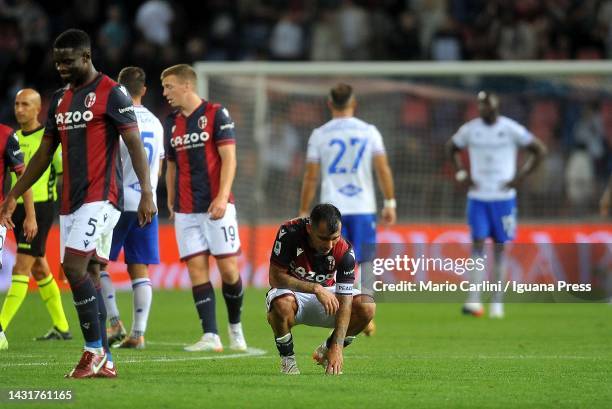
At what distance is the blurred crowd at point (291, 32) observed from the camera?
79.8 ft

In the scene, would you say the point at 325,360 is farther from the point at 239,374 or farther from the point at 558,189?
the point at 558,189

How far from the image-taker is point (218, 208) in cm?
1102

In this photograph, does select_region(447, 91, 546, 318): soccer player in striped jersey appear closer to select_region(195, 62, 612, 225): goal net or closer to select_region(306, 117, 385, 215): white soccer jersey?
select_region(306, 117, 385, 215): white soccer jersey

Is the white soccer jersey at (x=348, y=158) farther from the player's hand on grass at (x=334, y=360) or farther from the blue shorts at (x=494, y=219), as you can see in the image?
the player's hand on grass at (x=334, y=360)

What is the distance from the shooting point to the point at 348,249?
9.23 m

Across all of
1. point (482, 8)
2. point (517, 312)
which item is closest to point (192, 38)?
point (482, 8)

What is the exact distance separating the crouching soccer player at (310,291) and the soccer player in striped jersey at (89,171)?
3.38 feet

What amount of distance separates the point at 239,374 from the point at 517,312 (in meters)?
8.42

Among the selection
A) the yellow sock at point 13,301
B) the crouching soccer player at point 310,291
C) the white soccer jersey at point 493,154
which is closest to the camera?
the crouching soccer player at point 310,291

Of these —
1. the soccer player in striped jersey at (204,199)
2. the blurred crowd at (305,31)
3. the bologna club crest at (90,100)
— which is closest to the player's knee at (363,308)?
the bologna club crest at (90,100)

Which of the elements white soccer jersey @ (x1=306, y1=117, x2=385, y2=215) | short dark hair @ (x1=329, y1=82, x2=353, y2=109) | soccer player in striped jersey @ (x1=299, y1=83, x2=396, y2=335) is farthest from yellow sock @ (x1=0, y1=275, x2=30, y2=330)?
short dark hair @ (x1=329, y1=82, x2=353, y2=109)

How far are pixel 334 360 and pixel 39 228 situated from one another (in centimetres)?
454

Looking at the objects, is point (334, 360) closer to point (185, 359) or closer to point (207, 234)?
point (185, 359)

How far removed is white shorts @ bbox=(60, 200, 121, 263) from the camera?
8805mm
